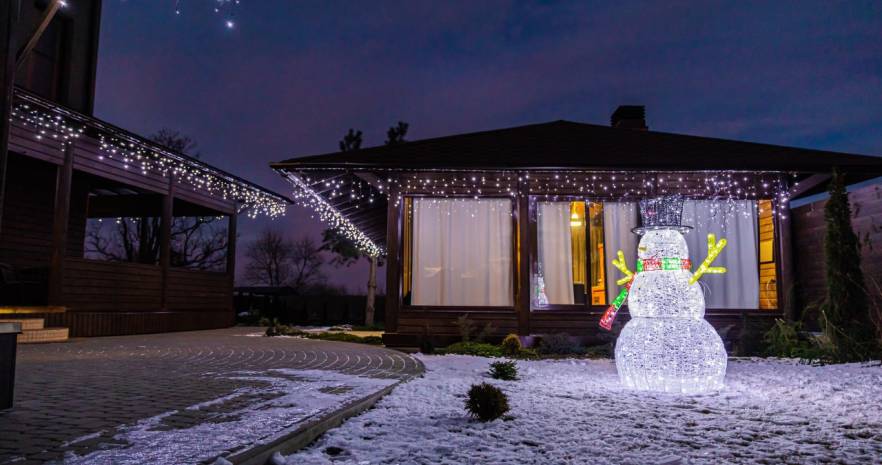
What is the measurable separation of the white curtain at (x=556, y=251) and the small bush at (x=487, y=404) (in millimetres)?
6147

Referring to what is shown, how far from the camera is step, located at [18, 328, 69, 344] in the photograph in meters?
9.00

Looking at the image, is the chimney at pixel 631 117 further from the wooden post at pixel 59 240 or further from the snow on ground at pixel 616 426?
the wooden post at pixel 59 240

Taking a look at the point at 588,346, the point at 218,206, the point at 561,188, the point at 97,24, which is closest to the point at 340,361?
the point at 588,346

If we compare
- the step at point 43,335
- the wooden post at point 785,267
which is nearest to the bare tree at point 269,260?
the step at point 43,335

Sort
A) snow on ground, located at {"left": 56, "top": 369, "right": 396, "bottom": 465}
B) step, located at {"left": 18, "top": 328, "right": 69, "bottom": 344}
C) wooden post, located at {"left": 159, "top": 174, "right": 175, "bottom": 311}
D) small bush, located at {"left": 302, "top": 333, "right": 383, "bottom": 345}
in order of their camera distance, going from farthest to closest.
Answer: wooden post, located at {"left": 159, "top": 174, "right": 175, "bottom": 311} → small bush, located at {"left": 302, "top": 333, "right": 383, "bottom": 345} → step, located at {"left": 18, "top": 328, "right": 69, "bottom": 344} → snow on ground, located at {"left": 56, "top": 369, "right": 396, "bottom": 465}

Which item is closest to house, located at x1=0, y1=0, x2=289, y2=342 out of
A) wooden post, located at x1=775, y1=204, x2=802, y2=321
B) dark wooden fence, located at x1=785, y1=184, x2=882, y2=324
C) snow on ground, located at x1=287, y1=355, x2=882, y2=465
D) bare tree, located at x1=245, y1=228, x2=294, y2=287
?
snow on ground, located at x1=287, y1=355, x2=882, y2=465

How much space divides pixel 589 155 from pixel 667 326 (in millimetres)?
4983

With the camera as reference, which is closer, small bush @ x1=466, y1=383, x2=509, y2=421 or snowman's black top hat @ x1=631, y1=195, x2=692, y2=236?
small bush @ x1=466, y1=383, x2=509, y2=421

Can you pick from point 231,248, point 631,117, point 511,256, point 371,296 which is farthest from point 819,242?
point 371,296

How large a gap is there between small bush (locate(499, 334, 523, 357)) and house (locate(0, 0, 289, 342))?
26.4 ft

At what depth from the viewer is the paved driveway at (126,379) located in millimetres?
2982

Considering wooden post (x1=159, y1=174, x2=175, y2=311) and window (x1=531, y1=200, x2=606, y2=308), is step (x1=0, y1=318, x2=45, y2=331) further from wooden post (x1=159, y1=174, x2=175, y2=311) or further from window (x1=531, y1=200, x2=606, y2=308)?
window (x1=531, y1=200, x2=606, y2=308)

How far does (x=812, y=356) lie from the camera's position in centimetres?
786

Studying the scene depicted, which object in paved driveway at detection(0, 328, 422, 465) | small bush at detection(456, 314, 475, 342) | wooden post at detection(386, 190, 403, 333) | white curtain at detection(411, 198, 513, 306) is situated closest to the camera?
paved driveway at detection(0, 328, 422, 465)
